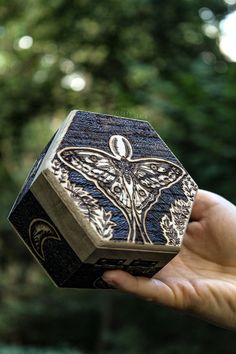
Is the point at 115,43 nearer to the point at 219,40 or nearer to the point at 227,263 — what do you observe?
the point at 219,40

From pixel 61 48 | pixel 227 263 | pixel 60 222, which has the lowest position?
pixel 61 48

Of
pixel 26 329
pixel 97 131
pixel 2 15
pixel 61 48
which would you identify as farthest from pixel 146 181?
pixel 26 329

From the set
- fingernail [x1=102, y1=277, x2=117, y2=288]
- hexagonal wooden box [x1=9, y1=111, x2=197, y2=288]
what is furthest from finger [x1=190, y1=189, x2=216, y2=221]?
fingernail [x1=102, y1=277, x2=117, y2=288]

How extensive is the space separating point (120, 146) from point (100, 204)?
0.64 feet

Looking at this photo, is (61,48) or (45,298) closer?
(61,48)

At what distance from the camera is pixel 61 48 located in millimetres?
4684

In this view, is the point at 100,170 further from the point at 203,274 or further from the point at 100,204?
the point at 203,274

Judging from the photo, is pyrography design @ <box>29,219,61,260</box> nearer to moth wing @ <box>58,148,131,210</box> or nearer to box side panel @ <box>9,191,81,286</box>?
box side panel @ <box>9,191,81,286</box>

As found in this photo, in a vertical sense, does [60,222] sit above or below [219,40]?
above

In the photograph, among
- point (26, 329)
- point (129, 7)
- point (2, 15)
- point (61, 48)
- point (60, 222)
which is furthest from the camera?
point (26, 329)

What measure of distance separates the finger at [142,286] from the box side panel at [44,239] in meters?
0.08

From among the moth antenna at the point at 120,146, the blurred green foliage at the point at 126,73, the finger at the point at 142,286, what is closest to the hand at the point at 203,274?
the finger at the point at 142,286

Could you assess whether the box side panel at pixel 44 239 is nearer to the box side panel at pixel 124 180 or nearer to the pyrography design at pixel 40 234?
the pyrography design at pixel 40 234

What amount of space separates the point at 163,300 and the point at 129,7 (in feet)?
10.8
